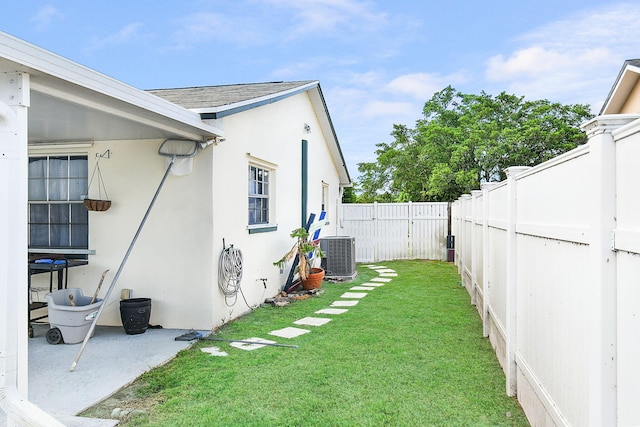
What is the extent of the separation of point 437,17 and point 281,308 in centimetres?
925

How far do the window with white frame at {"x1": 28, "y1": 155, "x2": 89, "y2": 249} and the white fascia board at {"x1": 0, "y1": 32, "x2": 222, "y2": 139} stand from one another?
238cm

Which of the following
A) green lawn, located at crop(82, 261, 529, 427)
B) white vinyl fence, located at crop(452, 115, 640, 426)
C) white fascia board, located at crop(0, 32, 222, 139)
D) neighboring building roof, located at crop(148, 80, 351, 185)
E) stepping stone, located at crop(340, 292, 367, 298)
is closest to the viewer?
white vinyl fence, located at crop(452, 115, 640, 426)

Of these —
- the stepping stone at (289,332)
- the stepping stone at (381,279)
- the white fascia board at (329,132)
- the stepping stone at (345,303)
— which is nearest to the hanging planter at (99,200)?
the stepping stone at (289,332)

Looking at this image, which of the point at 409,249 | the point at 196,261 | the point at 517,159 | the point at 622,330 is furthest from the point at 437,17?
the point at 622,330

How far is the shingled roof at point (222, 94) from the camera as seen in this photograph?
18.3ft

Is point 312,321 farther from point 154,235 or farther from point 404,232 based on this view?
point 404,232

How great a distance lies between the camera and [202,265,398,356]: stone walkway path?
15.8 feet

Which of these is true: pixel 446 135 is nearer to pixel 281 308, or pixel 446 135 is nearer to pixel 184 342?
pixel 281 308

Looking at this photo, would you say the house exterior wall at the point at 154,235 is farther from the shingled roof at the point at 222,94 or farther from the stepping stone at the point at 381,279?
the stepping stone at the point at 381,279

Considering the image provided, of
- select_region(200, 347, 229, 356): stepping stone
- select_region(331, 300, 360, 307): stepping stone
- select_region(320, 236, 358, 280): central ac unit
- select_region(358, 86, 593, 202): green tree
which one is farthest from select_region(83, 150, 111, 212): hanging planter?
select_region(358, 86, 593, 202): green tree

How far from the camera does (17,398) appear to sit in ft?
8.50

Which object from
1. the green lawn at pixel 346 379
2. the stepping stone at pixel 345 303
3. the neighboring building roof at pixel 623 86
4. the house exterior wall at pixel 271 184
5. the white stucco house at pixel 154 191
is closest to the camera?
the green lawn at pixel 346 379

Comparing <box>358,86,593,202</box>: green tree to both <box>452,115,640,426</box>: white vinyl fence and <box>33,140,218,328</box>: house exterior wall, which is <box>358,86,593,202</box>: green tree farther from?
<box>452,115,640,426</box>: white vinyl fence

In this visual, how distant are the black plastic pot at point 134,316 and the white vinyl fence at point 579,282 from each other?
397cm
